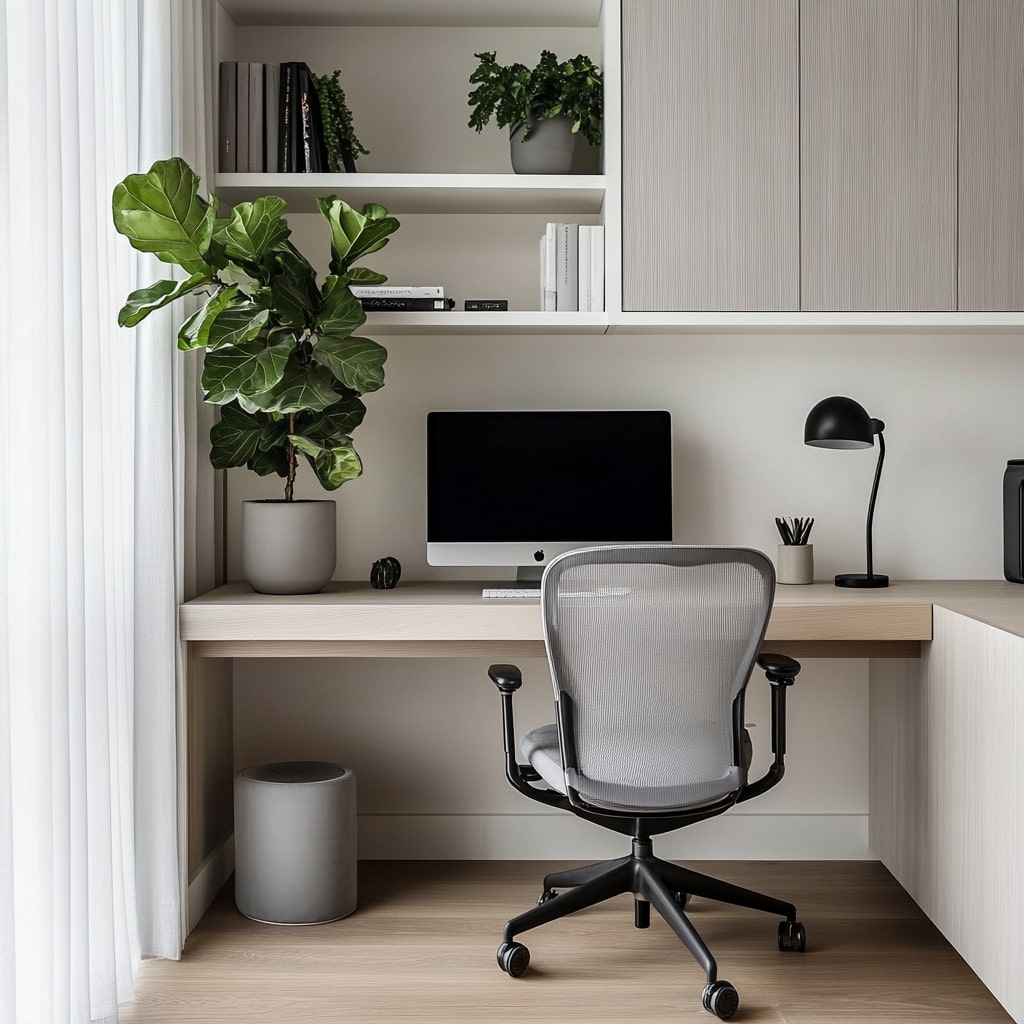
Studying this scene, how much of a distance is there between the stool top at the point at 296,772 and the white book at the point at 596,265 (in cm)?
142

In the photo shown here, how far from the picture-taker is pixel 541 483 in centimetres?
296

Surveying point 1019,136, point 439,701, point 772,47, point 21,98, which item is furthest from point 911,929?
point 21,98

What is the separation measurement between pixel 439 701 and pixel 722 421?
1.18 meters

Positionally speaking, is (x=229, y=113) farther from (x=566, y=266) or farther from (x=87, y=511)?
Answer: (x=87, y=511)

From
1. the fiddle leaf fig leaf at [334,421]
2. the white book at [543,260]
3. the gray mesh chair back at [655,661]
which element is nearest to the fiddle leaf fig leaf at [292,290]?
the fiddle leaf fig leaf at [334,421]

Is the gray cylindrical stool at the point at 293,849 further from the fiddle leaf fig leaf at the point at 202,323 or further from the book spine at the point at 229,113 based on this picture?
the book spine at the point at 229,113

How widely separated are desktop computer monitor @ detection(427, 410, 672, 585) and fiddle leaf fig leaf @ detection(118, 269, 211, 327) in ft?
2.58

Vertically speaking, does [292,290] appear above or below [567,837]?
above

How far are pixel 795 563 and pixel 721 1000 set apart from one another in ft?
3.91

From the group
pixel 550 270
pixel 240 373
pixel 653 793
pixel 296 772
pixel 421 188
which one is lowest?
pixel 296 772

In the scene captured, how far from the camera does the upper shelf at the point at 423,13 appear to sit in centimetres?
298

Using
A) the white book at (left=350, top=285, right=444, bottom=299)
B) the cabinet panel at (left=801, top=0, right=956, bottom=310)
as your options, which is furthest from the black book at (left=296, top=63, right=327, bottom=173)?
the cabinet panel at (left=801, top=0, right=956, bottom=310)

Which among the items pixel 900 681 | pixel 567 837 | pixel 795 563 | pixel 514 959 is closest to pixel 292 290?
pixel 795 563

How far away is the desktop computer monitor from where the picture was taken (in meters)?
2.95
